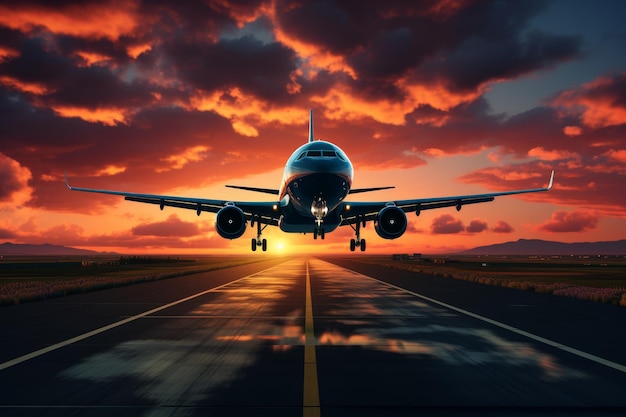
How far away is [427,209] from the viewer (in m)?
39.7

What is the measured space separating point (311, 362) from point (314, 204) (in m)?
19.3

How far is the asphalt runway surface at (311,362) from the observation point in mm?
6906

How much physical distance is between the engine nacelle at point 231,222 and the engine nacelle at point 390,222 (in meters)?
7.38

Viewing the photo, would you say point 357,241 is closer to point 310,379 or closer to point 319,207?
point 319,207

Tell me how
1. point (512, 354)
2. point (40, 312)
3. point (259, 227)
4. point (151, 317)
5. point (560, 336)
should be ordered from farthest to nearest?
1. point (259, 227)
2. point (40, 312)
3. point (151, 317)
4. point (560, 336)
5. point (512, 354)

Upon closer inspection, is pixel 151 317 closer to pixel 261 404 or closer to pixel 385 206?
A: pixel 261 404

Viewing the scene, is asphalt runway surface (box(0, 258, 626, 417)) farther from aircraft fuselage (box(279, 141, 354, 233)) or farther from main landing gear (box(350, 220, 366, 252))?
main landing gear (box(350, 220, 366, 252))

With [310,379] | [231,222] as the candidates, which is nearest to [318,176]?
[231,222]

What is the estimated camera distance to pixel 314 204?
2866cm

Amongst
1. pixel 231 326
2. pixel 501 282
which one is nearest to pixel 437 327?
pixel 231 326

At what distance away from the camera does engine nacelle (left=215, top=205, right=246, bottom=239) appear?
30.8 metres

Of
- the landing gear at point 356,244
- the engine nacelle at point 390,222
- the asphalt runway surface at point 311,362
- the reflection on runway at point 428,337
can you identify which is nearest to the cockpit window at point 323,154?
the engine nacelle at point 390,222

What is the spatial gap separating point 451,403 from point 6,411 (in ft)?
17.1

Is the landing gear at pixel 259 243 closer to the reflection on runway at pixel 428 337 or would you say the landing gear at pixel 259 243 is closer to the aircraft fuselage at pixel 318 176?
the aircraft fuselage at pixel 318 176
